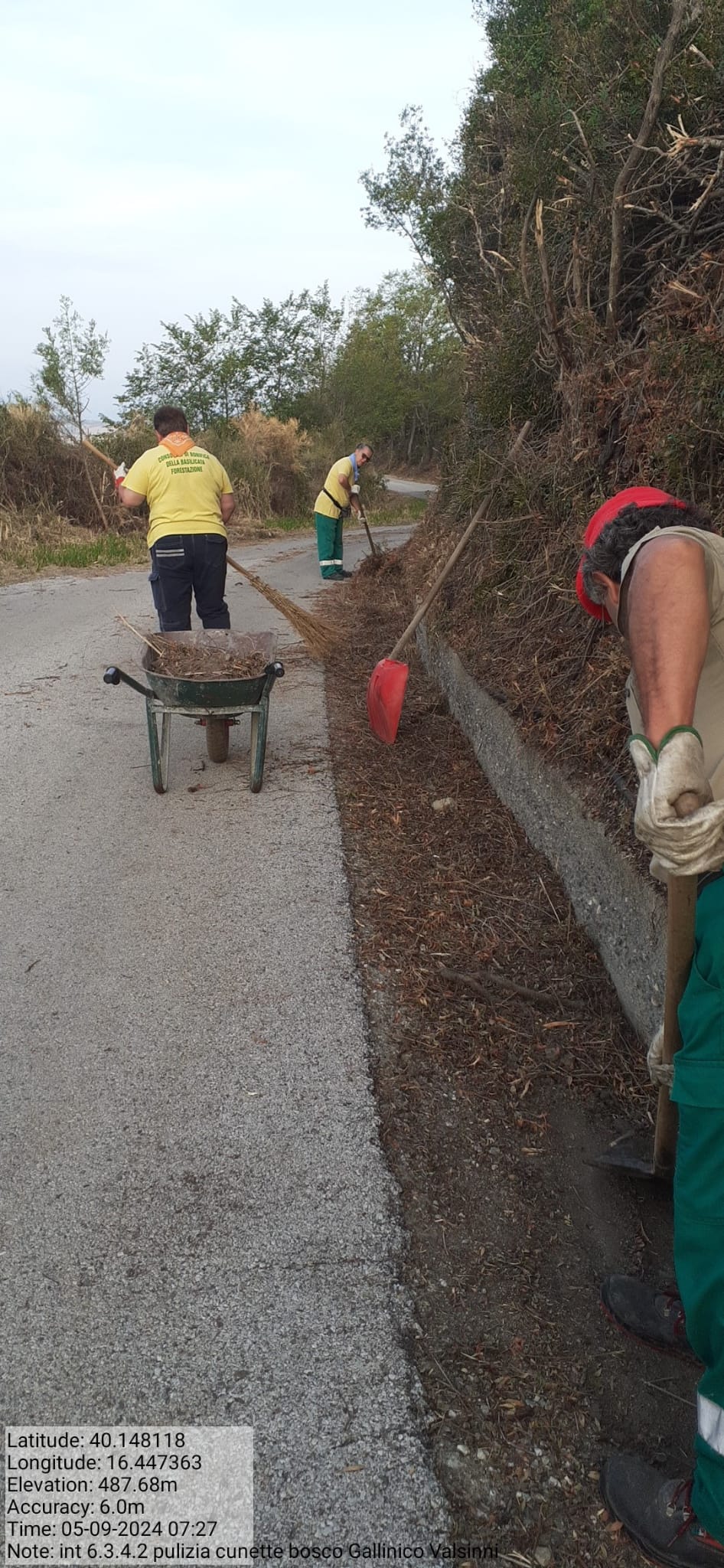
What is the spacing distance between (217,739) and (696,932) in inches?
188

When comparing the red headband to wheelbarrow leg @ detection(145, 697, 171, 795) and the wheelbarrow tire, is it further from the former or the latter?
the wheelbarrow tire

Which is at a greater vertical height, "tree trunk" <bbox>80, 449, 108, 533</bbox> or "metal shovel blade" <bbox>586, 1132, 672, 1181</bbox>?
"tree trunk" <bbox>80, 449, 108, 533</bbox>

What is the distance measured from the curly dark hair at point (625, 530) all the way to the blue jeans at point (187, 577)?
494 centimetres

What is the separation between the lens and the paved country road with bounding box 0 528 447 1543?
82.6 inches

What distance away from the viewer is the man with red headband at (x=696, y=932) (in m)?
1.75

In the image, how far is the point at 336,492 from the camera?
47.0 feet

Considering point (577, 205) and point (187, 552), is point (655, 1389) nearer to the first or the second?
point (187, 552)

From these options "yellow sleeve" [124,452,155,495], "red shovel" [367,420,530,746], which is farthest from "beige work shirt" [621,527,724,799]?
"yellow sleeve" [124,452,155,495]

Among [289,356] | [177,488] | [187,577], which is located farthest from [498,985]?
[289,356]

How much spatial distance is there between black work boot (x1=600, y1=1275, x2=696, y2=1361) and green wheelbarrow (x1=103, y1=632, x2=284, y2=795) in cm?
366

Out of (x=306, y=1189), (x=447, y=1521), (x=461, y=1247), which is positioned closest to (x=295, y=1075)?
(x=306, y=1189)

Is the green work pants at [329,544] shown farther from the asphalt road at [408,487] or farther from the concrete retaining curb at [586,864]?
the asphalt road at [408,487]

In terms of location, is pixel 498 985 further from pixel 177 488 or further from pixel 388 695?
pixel 177 488

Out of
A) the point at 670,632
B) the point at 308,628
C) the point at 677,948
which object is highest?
the point at 670,632
